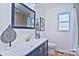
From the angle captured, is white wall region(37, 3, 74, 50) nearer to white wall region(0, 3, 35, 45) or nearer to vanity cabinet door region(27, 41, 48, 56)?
vanity cabinet door region(27, 41, 48, 56)

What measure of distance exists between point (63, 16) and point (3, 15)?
0.75 meters

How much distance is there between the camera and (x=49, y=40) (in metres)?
1.38

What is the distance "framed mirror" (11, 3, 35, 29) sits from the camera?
4.25 feet

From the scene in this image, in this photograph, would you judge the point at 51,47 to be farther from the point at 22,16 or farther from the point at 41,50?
the point at 22,16

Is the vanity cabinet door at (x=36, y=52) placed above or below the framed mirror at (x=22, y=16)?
below

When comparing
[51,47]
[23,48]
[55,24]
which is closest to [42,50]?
[51,47]

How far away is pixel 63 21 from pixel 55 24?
4.4 inches

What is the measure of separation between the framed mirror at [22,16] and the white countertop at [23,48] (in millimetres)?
206

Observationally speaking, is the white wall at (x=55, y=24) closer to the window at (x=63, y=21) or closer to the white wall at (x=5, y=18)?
the window at (x=63, y=21)

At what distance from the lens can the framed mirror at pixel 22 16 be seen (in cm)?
129

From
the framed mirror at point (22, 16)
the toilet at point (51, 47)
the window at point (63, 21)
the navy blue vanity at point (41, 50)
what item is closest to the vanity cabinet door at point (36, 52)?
the navy blue vanity at point (41, 50)

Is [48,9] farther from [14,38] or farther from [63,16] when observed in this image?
[14,38]

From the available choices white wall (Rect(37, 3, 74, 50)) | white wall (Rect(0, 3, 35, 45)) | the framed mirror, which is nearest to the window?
white wall (Rect(37, 3, 74, 50))

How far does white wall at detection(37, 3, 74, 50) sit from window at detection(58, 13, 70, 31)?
0.13 feet
